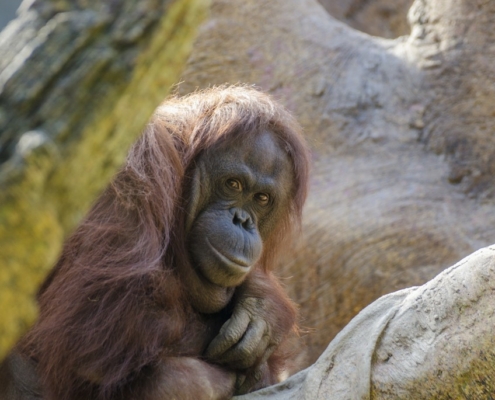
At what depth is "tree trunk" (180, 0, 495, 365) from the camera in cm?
454

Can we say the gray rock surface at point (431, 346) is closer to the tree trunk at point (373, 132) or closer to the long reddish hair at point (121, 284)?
the long reddish hair at point (121, 284)

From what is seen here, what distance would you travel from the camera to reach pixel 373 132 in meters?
4.86

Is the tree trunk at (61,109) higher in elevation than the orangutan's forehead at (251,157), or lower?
higher

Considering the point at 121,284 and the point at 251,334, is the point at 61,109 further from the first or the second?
the point at 251,334

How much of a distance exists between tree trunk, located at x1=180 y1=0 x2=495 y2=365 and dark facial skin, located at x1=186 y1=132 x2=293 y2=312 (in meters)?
1.42

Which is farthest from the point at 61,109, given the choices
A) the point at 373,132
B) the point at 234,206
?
the point at 373,132

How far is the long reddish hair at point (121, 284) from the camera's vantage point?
2.50 metres

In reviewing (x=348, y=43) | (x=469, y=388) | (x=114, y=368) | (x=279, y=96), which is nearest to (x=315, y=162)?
(x=279, y=96)

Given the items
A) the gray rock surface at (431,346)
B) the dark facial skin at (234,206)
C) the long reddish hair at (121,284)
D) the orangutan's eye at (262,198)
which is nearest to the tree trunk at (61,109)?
the gray rock surface at (431,346)

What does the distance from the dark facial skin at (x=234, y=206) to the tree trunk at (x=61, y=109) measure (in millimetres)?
1870

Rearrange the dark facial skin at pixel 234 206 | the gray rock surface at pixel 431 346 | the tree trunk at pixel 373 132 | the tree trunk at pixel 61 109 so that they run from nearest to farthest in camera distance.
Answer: the tree trunk at pixel 61 109
the gray rock surface at pixel 431 346
the dark facial skin at pixel 234 206
the tree trunk at pixel 373 132

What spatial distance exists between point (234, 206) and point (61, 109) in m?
2.10

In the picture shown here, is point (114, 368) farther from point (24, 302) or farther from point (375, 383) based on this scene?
point (24, 302)

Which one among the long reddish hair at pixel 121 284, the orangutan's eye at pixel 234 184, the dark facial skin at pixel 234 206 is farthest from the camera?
the orangutan's eye at pixel 234 184
